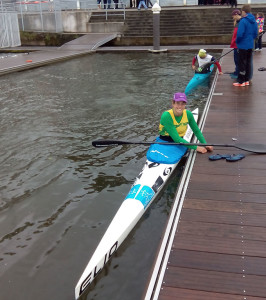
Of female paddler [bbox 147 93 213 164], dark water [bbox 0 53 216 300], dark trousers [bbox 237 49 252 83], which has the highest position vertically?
Answer: dark trousers [bbox 237 49 252 83]

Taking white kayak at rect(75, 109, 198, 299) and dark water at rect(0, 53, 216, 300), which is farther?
dark water at rect(0, 53, 216, 300)

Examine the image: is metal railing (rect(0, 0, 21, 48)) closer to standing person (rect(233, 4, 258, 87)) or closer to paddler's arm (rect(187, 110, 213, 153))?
standing person (rect(233, 4, 258, 87))

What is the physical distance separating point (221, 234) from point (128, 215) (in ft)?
4.04

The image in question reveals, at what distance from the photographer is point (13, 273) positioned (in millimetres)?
4160

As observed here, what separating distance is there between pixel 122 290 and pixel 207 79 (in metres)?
9.51

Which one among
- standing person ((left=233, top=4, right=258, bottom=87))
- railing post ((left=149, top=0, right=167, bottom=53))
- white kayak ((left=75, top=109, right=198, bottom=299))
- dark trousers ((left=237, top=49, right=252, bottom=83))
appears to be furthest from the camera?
railing post ((left=149, top=0, right=167, bottom=53))

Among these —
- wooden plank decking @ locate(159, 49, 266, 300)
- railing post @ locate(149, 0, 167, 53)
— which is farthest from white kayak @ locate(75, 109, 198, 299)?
railing post @ locate(149, 0, 167, 53)

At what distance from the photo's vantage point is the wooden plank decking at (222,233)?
10.5 feet

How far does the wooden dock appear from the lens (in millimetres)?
3186

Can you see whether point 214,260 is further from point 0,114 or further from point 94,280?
point 0,114

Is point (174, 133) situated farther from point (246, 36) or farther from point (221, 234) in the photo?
point (246, 36)

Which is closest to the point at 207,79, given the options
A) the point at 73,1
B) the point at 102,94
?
the point at 102,94

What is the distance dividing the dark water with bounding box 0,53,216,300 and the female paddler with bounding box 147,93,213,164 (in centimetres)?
44

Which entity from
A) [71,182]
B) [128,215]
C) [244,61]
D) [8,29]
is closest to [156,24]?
[8,29]
